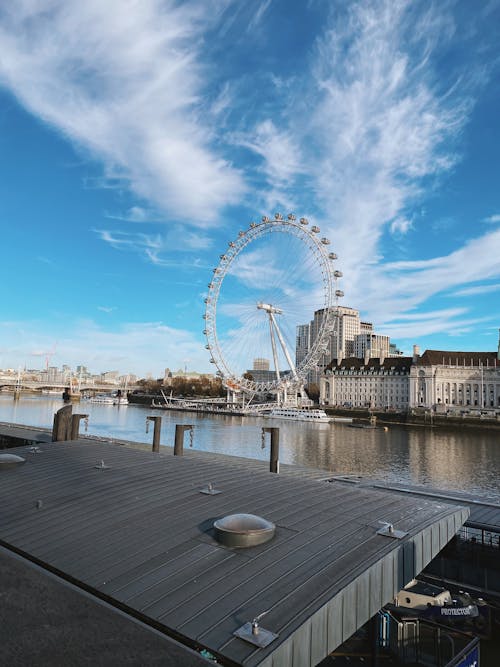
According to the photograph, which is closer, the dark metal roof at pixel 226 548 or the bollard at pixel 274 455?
the dark metal roof at pixel 226 548

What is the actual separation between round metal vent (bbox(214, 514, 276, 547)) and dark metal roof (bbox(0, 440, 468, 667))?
12 centimetres

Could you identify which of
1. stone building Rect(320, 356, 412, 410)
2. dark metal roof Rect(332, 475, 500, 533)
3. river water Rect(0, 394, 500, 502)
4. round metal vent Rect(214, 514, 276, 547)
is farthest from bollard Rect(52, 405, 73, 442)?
stone building Rect(320, 356, 412, 410)

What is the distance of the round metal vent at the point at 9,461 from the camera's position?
14.4 metres

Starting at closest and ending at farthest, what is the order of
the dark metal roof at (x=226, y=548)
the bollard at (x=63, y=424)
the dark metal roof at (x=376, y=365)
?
the dark metal roof at (x=226, y=548), the bollard at (x=63, y=424), the dark metal roof at (x=376, y=365)

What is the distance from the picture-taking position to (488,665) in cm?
1152

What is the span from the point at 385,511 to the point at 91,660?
23.0 ft

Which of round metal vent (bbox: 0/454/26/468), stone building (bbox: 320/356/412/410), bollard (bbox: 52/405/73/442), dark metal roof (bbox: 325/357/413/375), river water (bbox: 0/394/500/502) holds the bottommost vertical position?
river water (bbox: 0/394/500/502)

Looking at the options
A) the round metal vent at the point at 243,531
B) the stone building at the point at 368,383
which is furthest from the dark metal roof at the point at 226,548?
the stone building at the point at 368,383

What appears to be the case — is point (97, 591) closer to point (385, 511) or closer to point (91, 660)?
point (91, 660)

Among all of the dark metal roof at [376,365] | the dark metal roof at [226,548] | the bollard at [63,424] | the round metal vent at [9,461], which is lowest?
the dark metal roof at [226,548]

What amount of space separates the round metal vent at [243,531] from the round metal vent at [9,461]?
28.8 feet

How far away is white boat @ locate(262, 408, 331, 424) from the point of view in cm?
9312

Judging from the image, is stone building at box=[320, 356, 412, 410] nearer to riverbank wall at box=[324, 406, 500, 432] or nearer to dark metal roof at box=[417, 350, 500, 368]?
dark metal roof at box=[417, 350, 500, 368]

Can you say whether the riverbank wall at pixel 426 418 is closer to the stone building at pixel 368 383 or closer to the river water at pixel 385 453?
the stone building at pixel 368 383
